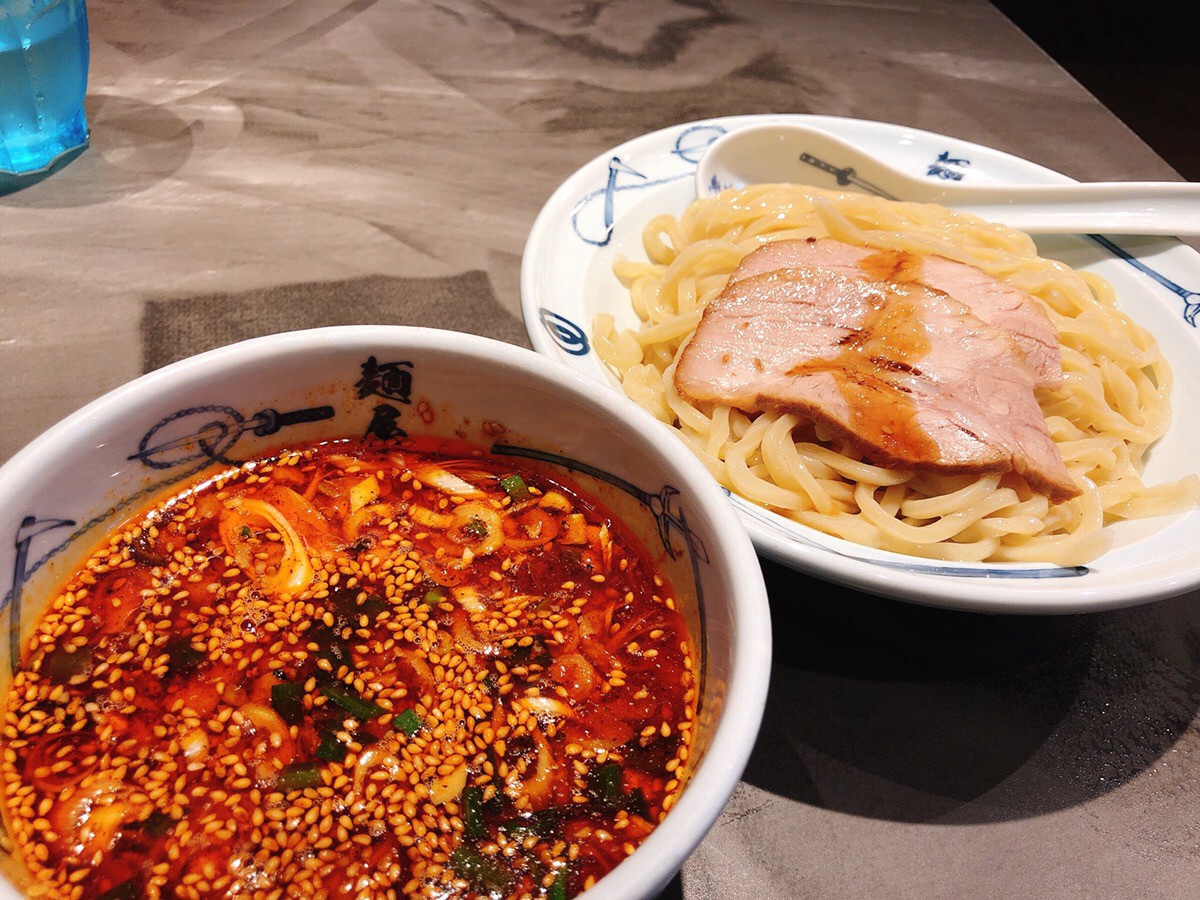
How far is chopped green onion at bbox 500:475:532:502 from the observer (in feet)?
4.11

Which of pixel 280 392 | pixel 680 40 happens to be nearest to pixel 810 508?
pixel 280 392

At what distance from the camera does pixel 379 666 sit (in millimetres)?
1069

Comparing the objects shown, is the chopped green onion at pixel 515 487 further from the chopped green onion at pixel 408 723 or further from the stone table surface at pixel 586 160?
the stone table surface at pixel 586 160

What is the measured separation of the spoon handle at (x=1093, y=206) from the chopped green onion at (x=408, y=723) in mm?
2091

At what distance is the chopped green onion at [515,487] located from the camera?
1254 mm

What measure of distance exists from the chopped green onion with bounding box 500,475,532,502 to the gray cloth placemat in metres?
0.87

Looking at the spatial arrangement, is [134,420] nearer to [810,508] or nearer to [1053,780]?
[810,508]


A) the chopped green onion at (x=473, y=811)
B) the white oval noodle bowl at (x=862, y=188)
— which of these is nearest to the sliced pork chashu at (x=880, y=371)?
the white oval noodle bowl at (x=862, y=188)

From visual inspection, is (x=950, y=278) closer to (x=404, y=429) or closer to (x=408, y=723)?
(x=404, y=429)

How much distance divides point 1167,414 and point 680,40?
8.33ft

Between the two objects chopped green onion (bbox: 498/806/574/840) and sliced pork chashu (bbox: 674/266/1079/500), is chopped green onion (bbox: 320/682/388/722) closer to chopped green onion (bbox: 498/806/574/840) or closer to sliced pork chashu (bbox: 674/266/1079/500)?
chopped green onion (bbox: 498/806/574/840)

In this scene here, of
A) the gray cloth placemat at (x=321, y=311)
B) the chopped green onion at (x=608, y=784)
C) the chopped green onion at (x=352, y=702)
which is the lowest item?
the gray cloth placemat at (x=321, y=311)

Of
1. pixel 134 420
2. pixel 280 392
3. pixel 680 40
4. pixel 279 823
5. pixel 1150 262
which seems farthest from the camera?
pixel 680 40

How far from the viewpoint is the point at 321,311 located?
83.3 inches
